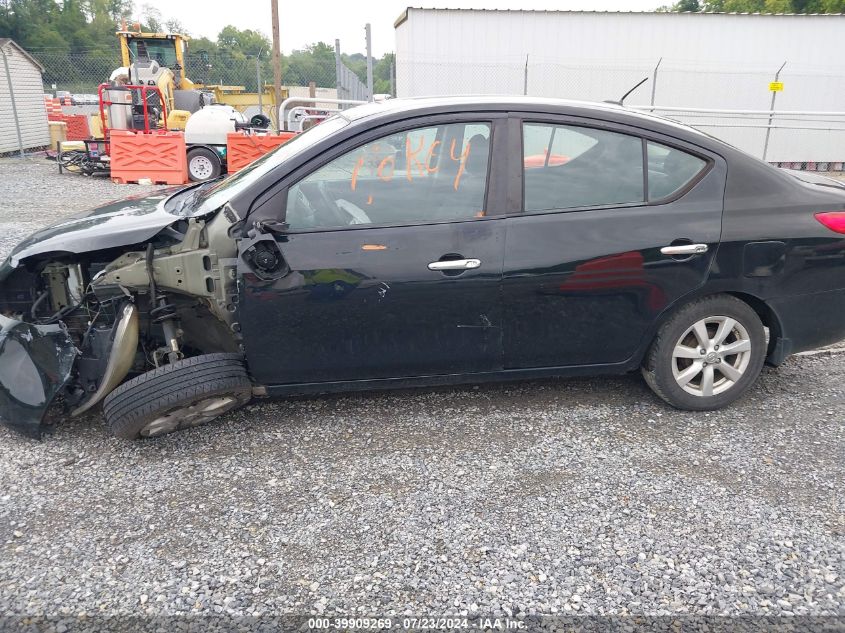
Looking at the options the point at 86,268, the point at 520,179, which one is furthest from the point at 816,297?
the point at 86,268

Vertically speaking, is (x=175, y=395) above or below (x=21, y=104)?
below

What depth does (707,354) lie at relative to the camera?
3623mm

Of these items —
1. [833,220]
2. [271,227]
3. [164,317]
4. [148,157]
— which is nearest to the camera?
[271,227]

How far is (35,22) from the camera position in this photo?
5466 cm

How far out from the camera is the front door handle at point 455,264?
129 inches

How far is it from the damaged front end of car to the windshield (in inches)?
6.4

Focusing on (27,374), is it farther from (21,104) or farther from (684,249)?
(21,104)

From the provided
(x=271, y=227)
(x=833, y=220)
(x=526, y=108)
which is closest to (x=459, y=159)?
(x=526, y=108)

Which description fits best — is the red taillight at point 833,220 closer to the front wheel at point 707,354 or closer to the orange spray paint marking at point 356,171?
the front wheel at point 707,354

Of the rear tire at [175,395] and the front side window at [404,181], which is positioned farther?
the front side window at [404,181]

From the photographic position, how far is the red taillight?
11.8 ft

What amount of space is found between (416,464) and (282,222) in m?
1.38

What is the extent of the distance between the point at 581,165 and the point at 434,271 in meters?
1.02

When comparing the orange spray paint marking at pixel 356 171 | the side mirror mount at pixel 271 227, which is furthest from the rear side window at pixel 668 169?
the side mirror mount at pixel 271 227
